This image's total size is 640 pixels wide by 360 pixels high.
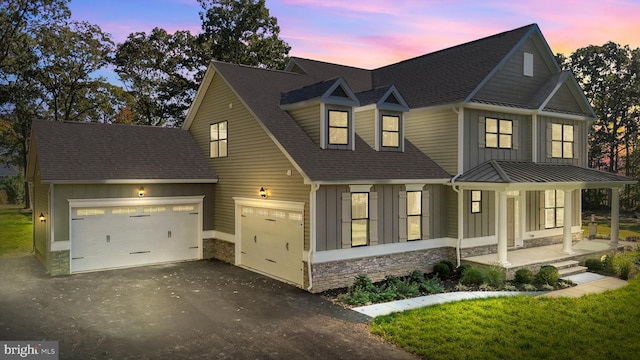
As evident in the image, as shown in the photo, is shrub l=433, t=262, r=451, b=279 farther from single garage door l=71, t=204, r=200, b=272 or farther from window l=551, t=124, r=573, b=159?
single garage door l=71, t=204, r=200, b=272

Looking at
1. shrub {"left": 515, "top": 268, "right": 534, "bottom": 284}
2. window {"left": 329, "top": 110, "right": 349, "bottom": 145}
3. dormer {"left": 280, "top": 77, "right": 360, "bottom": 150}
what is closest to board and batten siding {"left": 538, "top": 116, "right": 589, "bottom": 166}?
shrub {"left": 515, "top": 268, "right": 534, "bottom": 284}

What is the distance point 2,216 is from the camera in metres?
33.8

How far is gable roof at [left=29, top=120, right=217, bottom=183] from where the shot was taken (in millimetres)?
16078

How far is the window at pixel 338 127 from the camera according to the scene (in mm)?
15523

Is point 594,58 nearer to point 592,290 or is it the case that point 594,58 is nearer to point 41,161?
point 592,290

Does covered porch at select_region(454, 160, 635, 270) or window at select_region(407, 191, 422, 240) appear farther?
window at select_region(407, 191, 422, 240)

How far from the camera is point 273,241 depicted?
1547 centimetres

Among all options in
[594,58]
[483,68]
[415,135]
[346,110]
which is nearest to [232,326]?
[346,110]

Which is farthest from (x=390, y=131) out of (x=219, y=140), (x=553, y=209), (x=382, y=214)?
(x=553, y=209)

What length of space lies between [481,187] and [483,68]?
5.12 metres

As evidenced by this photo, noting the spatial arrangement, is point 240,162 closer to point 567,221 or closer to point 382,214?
point 382,214

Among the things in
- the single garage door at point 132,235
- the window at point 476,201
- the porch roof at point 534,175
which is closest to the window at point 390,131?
the porch roof at point 534,175

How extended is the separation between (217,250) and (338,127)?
7.47 meters

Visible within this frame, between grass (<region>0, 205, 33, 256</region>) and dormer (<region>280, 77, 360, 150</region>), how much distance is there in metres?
14.5
